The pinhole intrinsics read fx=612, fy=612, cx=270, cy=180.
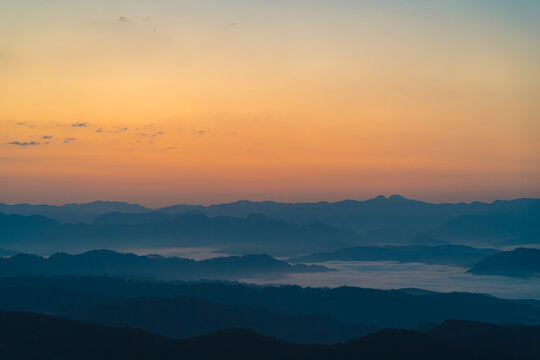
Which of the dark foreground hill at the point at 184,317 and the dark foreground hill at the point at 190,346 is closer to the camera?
the dark foreground hill at the point at 190,346

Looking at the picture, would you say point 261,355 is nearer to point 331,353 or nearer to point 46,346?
point 331,353

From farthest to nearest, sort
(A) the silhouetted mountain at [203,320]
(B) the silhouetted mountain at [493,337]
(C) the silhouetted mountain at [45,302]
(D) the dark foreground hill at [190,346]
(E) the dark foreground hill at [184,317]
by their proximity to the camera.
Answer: (C) the silhouetted mountain at [45,302]
(E) the dark foreground hill at [184,317]
(A) the silhouetted mountain at [203,320]
(B) the silhouetted mountain at [493,337]
(D) the dark foreground hill at [190,346]

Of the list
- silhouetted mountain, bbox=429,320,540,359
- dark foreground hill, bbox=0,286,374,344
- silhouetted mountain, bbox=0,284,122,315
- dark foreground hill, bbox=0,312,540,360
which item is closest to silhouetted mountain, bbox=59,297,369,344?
dark foreground hill, bbox=0,286,374,344

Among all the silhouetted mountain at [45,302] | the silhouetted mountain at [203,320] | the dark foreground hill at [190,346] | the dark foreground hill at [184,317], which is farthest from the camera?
the silhouetted mountain at [45,302]

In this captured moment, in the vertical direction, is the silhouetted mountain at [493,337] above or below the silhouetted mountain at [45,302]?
below

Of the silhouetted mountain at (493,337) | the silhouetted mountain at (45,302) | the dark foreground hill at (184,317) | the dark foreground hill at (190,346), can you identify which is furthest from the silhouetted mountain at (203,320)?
the dark foreground hill at (190,346)

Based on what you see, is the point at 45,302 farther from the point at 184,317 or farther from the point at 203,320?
the point at 203,320

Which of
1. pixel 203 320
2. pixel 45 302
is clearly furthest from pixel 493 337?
pixel 45 302

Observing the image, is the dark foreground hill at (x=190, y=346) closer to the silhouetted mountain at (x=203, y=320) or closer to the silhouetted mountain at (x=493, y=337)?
the silhouetted mountain at (x=493, y=337)
